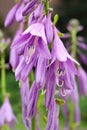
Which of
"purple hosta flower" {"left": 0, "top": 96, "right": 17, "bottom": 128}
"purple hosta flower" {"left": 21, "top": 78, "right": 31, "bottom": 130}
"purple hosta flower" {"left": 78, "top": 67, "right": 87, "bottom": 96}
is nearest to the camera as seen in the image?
"purple hosta flower" {"left": 21, "top": 78, "right": 31, "bottom": 130}

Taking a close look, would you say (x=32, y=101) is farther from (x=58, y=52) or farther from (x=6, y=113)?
(x=6, y=113)

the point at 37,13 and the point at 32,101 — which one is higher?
the point at 37,13

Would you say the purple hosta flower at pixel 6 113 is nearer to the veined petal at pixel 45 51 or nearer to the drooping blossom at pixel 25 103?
the drooping blossom at pixel 25 103

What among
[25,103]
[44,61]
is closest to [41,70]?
[44,61]

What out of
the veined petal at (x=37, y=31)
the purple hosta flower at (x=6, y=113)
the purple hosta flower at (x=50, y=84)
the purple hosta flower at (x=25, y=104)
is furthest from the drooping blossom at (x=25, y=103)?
the purple hosta flower at (x=6, y=113)

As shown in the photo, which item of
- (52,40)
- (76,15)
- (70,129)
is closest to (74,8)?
(76,15)

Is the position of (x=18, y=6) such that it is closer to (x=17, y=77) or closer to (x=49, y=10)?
(x=49, y=10)

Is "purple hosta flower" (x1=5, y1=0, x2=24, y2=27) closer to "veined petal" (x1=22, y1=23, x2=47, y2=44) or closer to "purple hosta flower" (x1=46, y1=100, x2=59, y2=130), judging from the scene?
"veined petal" (x1=22, y1=23, x2=47, y2=44)

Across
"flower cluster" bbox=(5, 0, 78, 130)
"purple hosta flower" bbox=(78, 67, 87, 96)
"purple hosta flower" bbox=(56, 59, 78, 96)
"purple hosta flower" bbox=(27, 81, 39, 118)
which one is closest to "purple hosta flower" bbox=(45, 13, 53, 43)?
"flower cluster" bbox=(5, 0, 78, 130)
